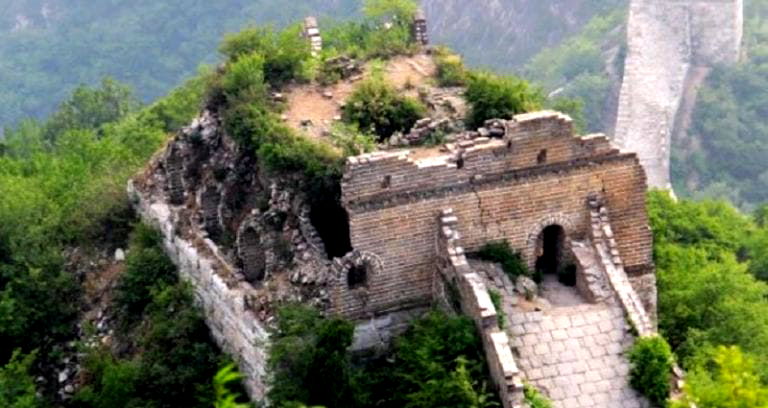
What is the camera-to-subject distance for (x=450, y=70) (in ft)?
80.0

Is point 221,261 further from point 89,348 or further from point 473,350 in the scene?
point 473,350

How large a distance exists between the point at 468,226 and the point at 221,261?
461 cm

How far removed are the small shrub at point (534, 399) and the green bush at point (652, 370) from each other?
1.35m

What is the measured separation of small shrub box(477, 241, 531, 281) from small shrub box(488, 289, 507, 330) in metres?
0.73

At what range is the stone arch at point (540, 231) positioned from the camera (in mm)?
20531

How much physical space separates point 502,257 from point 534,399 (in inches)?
111

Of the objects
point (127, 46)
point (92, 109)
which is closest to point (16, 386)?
point (92, 109)

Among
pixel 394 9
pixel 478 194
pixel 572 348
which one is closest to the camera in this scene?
pixel 572 348

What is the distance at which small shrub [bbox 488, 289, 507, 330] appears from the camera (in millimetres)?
19109

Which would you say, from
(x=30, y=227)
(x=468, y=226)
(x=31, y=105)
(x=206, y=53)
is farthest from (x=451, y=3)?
(x=468, y=226)

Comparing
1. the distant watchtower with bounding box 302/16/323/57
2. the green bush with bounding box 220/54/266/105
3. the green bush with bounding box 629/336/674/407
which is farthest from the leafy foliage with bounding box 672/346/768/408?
the distant watchtower with bounding box 302/16/323/57

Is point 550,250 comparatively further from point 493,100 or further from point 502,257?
point 493,100

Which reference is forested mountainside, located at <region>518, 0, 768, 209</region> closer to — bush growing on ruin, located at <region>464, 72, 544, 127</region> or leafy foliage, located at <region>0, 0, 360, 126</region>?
leafy foliage, located at <region>0, 0, 360, 126</region>

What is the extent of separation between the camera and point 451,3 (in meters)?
98.7
